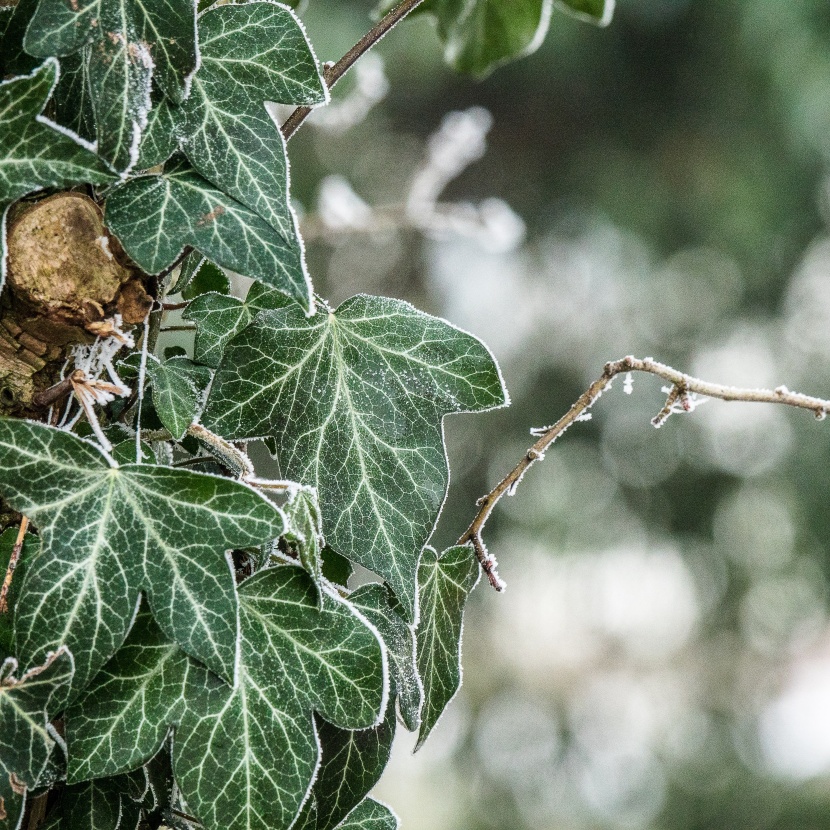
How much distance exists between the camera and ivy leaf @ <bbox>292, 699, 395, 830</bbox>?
0.38m

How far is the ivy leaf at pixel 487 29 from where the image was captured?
0.58 m

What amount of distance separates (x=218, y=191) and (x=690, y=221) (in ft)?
7.88

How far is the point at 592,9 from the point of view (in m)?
0.55

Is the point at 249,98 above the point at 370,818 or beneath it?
above

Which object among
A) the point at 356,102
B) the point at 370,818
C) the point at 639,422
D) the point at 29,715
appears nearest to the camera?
the point at 29,715

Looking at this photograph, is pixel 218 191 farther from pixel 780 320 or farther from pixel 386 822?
pixel 780 320

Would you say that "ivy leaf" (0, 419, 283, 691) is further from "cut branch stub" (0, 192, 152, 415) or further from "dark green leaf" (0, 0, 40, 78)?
"dark green leaf" (0, 0, 40, 78)

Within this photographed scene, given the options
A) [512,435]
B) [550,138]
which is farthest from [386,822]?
[550,138]

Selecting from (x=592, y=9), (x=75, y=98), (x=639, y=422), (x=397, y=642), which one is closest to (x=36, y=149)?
(x=75, y=98)

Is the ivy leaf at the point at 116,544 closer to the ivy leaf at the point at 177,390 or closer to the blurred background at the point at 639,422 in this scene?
the ivy leaf at the point at 177,390

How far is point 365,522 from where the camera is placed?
0.38 m

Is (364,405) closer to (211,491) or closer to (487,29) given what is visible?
(211,491)

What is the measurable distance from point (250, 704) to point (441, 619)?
0.38ft

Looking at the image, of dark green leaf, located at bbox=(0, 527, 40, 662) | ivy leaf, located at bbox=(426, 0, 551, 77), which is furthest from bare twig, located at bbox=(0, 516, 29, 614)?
ivy leaf, located at bbox=(426, 0, 551, 77)
